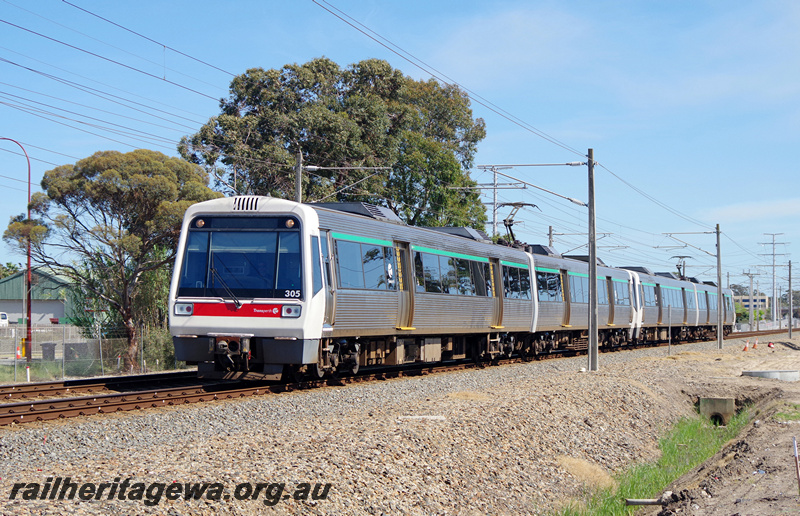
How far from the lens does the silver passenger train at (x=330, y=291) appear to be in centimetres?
1355

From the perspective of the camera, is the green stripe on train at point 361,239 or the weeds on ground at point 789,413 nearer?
the weeds on ground at point 789,413

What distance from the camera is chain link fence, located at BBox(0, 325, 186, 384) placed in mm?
21594

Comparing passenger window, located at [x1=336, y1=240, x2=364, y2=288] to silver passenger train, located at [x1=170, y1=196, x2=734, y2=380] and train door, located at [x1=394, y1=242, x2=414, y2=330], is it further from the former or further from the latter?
train door, located at [x1=394, y1=242, x2=414, y2=330]

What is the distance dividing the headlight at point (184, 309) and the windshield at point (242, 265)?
18 centimetres

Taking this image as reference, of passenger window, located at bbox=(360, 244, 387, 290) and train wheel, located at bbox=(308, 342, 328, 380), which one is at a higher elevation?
passenger window, located at bbox=(360, 244, 387, 290)

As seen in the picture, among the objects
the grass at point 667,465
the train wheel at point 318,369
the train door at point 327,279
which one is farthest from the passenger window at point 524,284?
the train door at point 327,279

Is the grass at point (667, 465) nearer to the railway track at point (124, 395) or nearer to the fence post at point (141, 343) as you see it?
the railway track at point (124, 395)

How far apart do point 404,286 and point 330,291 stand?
3408 mm

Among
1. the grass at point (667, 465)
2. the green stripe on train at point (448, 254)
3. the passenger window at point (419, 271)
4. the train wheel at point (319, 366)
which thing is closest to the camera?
the grass at point (667, 465)

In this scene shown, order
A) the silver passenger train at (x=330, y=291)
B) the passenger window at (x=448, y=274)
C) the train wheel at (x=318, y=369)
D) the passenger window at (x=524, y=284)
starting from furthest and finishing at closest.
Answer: the passenger window at (x=524, y=284) < the passenger window at (x=448, y=274) < the train wheel at (x=318, y=369) < the silver passenger train at (x=330, y=291)

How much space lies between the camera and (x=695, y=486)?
978cm

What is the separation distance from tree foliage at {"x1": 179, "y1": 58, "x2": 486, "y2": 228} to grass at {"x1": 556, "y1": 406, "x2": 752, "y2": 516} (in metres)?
18.9

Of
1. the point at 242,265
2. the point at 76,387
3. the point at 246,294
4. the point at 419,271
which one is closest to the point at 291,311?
the point at 246,294

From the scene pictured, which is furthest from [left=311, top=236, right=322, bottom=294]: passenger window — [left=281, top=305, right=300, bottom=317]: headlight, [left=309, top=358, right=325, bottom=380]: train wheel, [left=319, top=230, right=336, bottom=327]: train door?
[left=309, top=358, right=325, bottom=380]: train wheel
